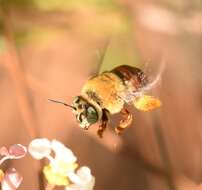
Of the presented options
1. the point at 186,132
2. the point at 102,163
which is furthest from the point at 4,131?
the point at 186,132

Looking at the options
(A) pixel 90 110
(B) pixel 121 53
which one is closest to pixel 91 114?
(A) pixel 90 110

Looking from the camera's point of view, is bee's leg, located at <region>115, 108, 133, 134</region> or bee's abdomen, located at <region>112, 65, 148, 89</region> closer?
bee's abdomen, located at <region>112, 65, 148, 89</region>

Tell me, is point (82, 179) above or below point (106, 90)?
below

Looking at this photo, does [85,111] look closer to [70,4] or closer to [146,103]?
[146,103]

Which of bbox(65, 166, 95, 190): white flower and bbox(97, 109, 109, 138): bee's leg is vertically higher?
bbox(97, 109, 109, 138): bee's leg

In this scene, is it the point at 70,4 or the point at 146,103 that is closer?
the point at 146,103

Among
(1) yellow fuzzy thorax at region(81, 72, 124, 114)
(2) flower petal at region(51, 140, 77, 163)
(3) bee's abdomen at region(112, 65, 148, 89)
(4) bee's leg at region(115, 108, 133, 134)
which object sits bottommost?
(2) flower petal at region(51, 140, 77, 163)

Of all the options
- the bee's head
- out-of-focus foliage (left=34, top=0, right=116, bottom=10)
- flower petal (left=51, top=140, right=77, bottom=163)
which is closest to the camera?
the bee's head

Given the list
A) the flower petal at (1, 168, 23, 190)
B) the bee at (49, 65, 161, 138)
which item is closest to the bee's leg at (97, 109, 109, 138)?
the bee at (49, 65, 161, 138)

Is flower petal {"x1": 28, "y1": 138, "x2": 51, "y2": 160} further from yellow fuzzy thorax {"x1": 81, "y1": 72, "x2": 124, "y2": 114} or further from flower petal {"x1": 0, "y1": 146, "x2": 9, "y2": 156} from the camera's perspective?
yellow fuzzy thorax {"x1": 81, "y1": 72, "x2": 124, "y2": 114}

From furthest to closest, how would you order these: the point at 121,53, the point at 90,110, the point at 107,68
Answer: the point at 121,53, the point at 107,68, the point at 90,110
